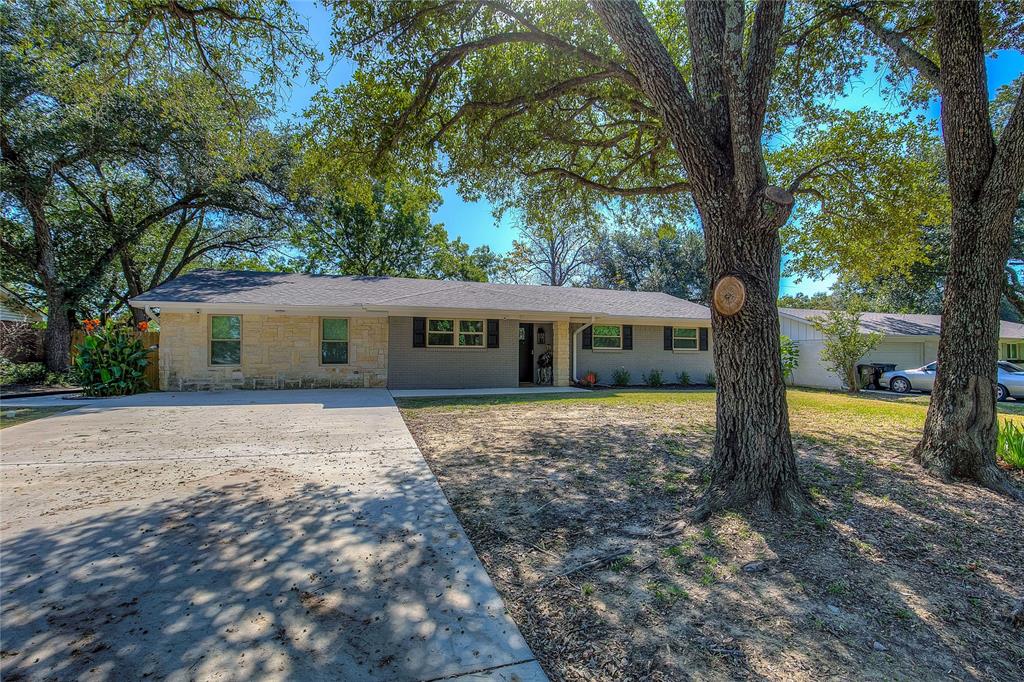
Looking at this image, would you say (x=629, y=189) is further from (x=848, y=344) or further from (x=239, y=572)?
(x=848, y=344)

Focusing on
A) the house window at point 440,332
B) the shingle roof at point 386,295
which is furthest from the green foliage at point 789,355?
the house window at point 440,332

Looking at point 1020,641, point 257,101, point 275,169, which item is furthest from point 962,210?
point 275,169

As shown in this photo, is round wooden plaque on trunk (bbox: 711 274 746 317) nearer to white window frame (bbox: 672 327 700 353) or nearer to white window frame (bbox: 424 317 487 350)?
white window frame (bbox: 424 317 487 350)

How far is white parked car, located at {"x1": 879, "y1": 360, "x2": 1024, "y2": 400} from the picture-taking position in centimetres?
1356

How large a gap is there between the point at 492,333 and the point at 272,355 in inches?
245

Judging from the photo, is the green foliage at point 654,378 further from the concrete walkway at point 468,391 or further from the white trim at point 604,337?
the concrete walkway at point 468,391

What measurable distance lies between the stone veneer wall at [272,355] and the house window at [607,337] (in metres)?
6.96

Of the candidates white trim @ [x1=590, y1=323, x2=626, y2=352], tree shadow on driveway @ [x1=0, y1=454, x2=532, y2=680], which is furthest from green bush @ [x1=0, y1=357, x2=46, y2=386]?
white trim @ [x1=590, y1=323, x2=626, y2=352]

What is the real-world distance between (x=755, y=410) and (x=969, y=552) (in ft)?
5.01

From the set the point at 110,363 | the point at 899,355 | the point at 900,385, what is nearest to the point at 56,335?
the point at 110,363

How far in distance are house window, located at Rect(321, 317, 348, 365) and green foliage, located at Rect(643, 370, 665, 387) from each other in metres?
9.86

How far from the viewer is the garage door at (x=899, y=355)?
57.8 ft

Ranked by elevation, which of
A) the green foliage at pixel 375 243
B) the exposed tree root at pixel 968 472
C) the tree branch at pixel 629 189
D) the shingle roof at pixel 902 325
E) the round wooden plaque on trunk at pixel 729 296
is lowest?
the exposed tree root at pixel 968 472

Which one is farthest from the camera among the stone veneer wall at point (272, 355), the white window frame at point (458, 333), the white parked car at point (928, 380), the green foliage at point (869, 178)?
the white parked car at point (928, 380)
